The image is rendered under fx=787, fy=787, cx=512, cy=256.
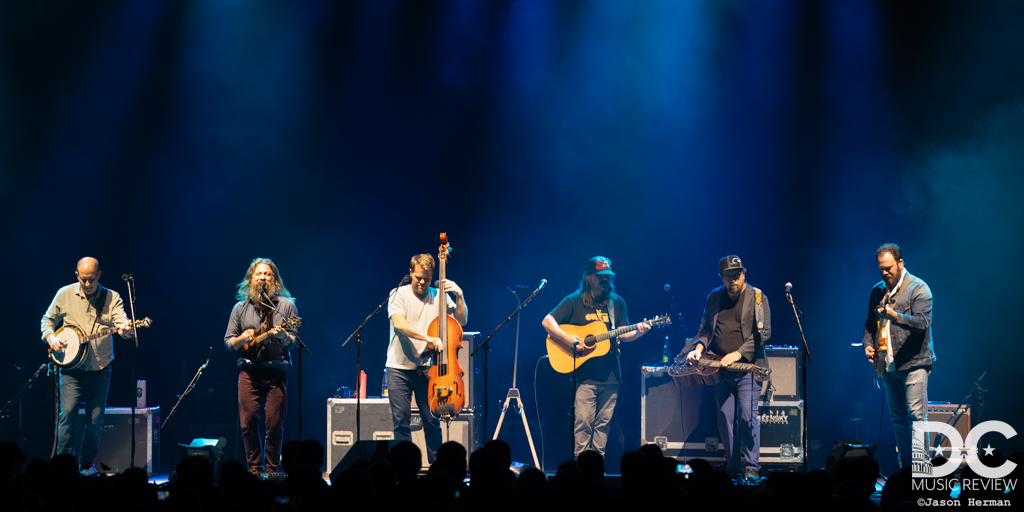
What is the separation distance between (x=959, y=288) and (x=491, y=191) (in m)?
5.93

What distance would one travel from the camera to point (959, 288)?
31.8 feet

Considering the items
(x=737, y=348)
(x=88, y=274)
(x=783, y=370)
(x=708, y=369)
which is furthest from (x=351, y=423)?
(x=783, y=370)

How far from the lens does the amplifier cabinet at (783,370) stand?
8.52 m

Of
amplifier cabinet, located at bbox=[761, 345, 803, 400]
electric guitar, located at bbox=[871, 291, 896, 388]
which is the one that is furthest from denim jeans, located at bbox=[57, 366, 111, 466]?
electric guitar, located at bbox=[871, 291, 896, 388]

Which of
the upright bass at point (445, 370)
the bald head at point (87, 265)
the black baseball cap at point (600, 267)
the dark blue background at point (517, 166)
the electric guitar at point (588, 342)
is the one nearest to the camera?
the upright bass at point (445, 370)

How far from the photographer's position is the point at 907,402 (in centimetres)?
738

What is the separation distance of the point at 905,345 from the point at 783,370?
1445 mm

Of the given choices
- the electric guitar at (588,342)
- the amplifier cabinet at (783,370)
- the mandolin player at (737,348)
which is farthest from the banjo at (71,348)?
the amplifier cabinet at (783,370)

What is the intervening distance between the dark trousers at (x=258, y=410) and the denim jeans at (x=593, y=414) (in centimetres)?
310

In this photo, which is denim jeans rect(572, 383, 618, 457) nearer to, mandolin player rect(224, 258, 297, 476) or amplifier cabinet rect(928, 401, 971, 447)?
mandolin player rect(224, 258, 297, 476)

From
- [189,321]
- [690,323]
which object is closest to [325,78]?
[189,321]

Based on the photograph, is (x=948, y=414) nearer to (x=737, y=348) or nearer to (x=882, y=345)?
(x=882, y=345)

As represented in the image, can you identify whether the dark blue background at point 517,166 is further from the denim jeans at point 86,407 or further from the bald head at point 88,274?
the bald head at point 88,274

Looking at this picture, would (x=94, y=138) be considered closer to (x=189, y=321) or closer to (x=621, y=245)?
(x=189, y=321)
